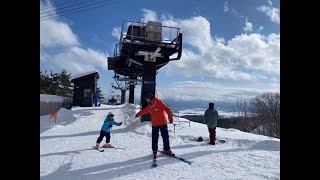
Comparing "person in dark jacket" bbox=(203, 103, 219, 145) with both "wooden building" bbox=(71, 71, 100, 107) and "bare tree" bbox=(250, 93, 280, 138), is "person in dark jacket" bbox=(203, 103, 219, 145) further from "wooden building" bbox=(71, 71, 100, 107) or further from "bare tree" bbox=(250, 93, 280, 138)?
"bare tree" bbox=(250, 93, 280, 138)

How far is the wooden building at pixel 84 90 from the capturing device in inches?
1237

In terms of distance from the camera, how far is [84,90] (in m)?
31.5

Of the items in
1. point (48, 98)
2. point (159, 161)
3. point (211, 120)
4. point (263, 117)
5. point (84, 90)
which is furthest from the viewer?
A: point (263, 117)

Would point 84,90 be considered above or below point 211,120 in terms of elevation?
above

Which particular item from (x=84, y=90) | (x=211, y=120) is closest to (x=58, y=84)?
(x=84, y=90)

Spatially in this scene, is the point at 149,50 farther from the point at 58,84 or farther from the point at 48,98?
the point at 58,84

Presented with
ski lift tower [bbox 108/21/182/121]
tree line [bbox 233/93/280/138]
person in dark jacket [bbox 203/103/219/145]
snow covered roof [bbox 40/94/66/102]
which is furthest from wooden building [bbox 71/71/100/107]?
tree line [bbox 233/93/280/138]

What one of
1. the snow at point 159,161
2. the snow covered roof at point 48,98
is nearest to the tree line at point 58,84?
the snow covered roof at point 48,98

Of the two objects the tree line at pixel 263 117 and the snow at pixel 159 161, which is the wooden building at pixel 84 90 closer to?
the snow at pixel 159 161

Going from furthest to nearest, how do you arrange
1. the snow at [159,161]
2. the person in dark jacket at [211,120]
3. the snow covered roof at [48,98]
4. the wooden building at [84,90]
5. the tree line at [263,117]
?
the tree line at [263,117], the wooden building at [84,90], the snow covered roof at [48,98], the person in dark jacket at [211,120], the snow at [159,161]
